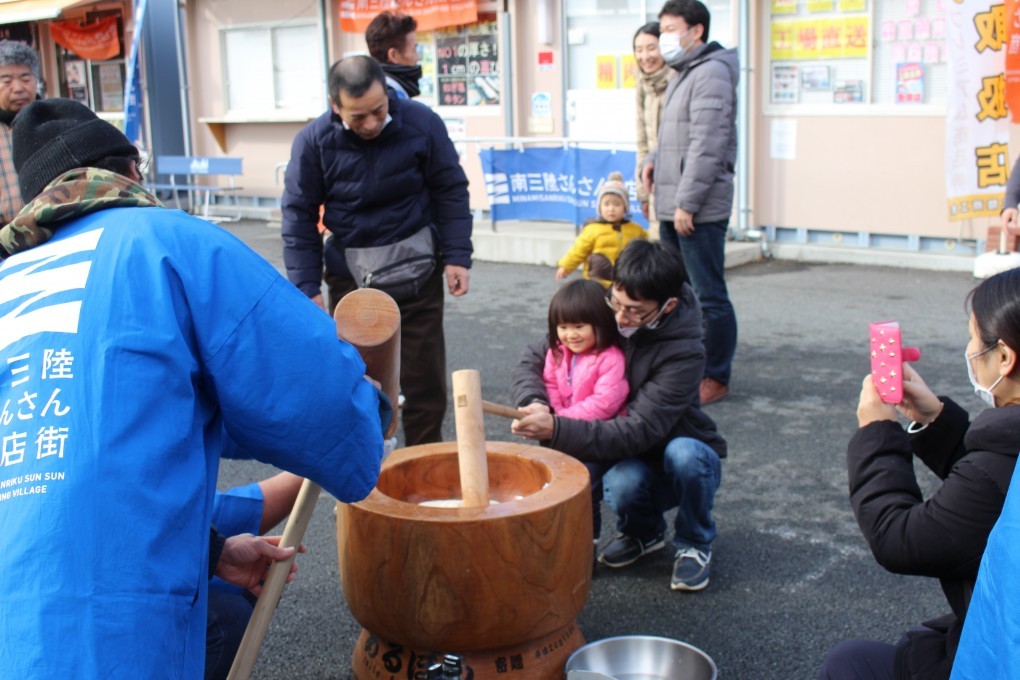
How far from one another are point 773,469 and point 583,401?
143 cm

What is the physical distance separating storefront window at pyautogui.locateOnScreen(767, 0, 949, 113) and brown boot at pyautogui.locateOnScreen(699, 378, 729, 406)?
4329 mm

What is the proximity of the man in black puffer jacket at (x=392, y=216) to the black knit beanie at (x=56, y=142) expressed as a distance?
6.72 ft

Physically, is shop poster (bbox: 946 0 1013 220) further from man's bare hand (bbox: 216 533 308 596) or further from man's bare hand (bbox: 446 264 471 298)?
man's bare hand (bbox: 216 533 308 596)

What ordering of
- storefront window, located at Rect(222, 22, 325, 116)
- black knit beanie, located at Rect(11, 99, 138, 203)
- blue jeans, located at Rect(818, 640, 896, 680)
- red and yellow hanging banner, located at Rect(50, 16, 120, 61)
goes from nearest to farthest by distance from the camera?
1. black knit beanie, located at Rect(11, 99, 138, 203)
2. blue jeans, located at Rect(818, 640, 896, 680)
3. storefront window, located at Rect(222, 22, 325, 116)
4. red and yellow hanging banner, located at Rect(50, 16, 120, 61)

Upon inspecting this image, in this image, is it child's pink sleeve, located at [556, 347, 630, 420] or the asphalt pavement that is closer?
the asphalt pavement

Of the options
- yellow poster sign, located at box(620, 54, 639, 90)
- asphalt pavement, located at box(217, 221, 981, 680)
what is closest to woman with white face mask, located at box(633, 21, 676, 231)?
asphalt pavement, located at box(217, 221, 981, 680)

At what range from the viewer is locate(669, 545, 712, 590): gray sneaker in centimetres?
351

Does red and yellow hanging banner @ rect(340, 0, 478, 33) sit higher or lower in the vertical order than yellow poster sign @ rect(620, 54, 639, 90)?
higher

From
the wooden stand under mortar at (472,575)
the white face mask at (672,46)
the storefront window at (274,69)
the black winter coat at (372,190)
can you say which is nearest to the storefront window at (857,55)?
the white face mask at (672,46)

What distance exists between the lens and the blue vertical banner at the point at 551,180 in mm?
9720

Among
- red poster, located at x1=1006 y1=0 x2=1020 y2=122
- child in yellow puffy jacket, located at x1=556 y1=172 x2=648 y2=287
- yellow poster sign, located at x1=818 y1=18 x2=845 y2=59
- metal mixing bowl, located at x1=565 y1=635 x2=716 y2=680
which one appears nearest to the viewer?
metal mixing bowl, located at x1=565 y1=635 x2=716 y2=680

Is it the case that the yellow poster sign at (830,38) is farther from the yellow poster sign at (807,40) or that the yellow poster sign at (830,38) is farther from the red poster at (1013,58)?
the red poster at (1013,58)

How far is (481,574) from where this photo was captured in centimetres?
254

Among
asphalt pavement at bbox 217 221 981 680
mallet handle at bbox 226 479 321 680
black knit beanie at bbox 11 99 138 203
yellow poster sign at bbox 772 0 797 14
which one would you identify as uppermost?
yellow poster sign at bbox 772 0 797 14
